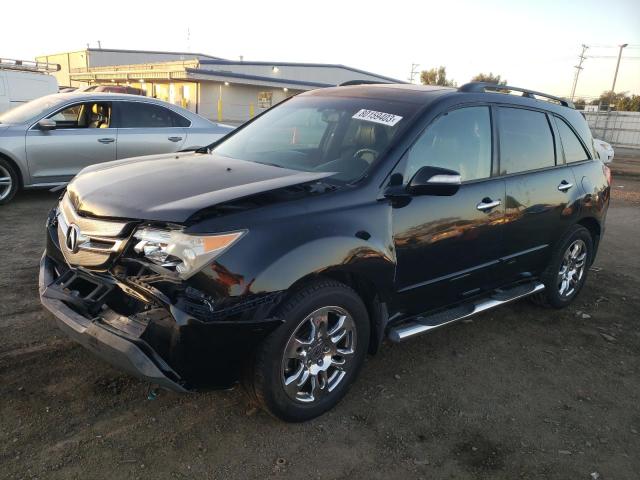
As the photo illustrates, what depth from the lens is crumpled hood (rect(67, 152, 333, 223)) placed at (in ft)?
8.43

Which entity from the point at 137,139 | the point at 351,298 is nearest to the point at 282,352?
the point at 351,298

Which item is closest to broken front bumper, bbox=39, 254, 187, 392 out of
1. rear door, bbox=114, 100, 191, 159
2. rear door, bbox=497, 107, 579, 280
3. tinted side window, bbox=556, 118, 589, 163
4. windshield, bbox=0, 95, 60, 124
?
rear door, bbox=497, 107, 579, 280

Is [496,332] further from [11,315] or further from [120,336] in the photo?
[11,315]

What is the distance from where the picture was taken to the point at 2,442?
2561 millimetres

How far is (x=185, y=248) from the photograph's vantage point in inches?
95.3

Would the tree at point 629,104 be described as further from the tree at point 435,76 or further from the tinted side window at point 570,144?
the tinted side window at point 570,144

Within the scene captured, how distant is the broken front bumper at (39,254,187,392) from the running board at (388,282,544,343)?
1.41m

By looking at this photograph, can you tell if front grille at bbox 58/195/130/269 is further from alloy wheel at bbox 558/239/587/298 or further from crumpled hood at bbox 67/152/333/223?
alloy wheel at bbox 558/239/587/298

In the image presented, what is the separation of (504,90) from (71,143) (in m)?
6.03

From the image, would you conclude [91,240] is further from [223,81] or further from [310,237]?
[223,81]

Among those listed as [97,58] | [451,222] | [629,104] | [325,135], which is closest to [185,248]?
[325,135]

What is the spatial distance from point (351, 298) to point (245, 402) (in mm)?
893

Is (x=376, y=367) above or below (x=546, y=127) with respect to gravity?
below

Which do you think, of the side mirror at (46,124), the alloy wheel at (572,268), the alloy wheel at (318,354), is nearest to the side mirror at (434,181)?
the alloy wheel at (318,354)
